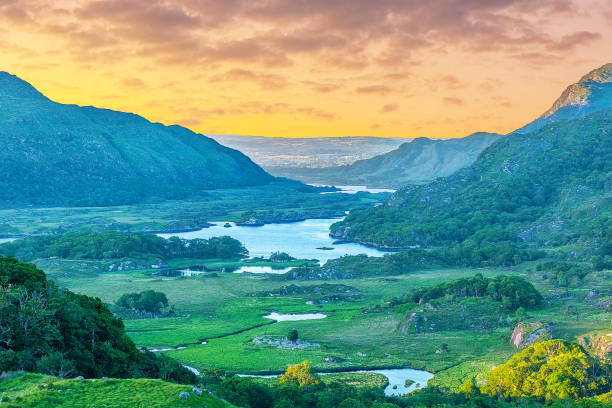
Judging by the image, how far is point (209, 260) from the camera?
197m

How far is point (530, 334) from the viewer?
89.3 metres

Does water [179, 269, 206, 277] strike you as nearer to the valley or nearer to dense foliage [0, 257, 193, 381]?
the valley

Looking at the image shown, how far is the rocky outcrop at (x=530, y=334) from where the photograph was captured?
8741 cm

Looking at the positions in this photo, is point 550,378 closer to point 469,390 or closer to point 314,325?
point 469,390

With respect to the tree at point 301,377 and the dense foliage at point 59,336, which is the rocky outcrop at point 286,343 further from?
the dense foliage at point 59,336

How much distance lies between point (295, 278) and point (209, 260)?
4778 cm

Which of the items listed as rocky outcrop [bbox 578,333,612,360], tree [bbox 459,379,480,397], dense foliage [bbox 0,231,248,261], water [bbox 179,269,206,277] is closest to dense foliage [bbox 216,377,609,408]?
tree [bbox 459,379,480,397]

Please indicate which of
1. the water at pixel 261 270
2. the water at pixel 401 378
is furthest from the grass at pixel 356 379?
the water at pixel 261 270

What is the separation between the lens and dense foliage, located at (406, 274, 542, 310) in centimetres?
11188

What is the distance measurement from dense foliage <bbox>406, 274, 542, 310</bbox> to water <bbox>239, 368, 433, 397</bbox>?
31586mm

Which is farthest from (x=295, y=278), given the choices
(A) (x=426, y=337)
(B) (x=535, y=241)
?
(B) (x=535, y=241)

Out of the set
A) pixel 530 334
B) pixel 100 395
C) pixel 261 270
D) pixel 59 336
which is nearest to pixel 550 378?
pixel 530 334

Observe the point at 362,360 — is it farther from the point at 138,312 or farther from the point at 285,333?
the point at 138,312

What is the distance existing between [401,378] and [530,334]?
1975cm
